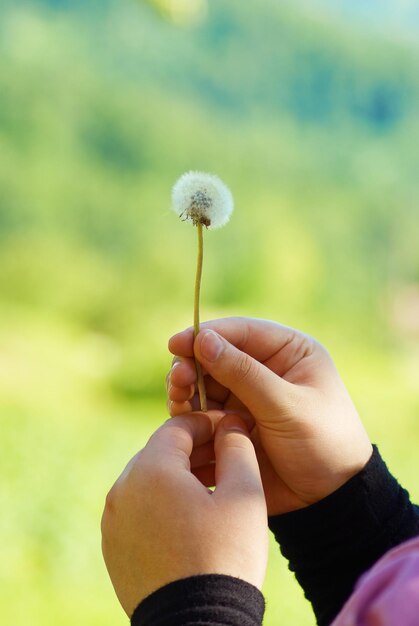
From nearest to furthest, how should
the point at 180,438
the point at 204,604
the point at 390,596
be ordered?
the point at 390,596, the point at 204,604, the point at 180,438

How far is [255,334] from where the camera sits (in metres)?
0.76

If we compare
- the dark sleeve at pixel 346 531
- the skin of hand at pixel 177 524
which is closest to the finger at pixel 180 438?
the skin of hand at pixel 177 524

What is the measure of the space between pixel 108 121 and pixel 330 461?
1230 millimetres

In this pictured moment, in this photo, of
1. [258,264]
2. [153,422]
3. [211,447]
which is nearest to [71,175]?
[258,264]

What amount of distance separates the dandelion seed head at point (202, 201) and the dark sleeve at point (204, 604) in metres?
0.33

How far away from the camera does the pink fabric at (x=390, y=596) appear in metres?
0.35

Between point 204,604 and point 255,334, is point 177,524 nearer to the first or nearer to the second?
point 204,604

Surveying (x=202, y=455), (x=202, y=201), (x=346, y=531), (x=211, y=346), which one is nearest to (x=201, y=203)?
(x=202, y=201)

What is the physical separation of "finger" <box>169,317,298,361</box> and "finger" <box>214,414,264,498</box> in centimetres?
12

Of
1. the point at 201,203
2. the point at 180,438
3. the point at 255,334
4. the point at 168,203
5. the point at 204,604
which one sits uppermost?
the point at 168,203

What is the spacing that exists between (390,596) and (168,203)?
137cm

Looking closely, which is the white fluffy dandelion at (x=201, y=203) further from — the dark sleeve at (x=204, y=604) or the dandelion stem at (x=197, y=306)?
the dark sleeve at (x=204, y=604)

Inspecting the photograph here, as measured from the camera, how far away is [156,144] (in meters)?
1.71

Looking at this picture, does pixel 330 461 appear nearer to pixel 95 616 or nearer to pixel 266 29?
pixel 95 616
